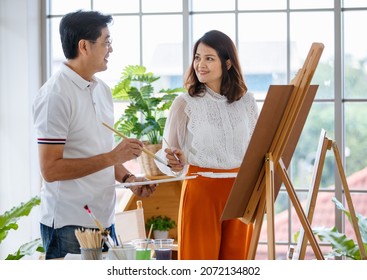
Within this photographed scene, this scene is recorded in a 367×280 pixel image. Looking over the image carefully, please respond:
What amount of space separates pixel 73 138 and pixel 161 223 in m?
2.22

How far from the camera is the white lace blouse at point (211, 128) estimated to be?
358cm

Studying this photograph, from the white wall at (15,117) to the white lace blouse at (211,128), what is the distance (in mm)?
2014

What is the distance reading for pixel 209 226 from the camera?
3.54 meters

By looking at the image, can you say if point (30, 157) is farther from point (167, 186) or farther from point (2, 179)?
point (167, 186)

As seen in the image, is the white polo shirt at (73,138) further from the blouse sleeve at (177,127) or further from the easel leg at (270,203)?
the easel leg at (270,203)

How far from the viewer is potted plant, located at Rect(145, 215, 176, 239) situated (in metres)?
5.21

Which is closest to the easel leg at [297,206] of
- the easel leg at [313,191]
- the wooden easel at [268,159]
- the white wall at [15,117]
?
the wooden easel at [268,159]

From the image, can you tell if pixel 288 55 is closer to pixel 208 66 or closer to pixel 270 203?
pixel 208 66

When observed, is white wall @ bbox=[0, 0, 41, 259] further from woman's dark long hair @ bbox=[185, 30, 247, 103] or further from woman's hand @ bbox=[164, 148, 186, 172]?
woman's hand @ bbox=[164, 148, 186, 172]

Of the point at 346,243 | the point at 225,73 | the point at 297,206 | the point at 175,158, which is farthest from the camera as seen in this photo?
the point at 346,243

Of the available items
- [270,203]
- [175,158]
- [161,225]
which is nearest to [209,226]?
[175,158]

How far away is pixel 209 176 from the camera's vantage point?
3539mm

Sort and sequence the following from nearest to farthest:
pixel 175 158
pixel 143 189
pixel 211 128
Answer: pixel 143 189 → pixel 175 158 → pixel 211 128
